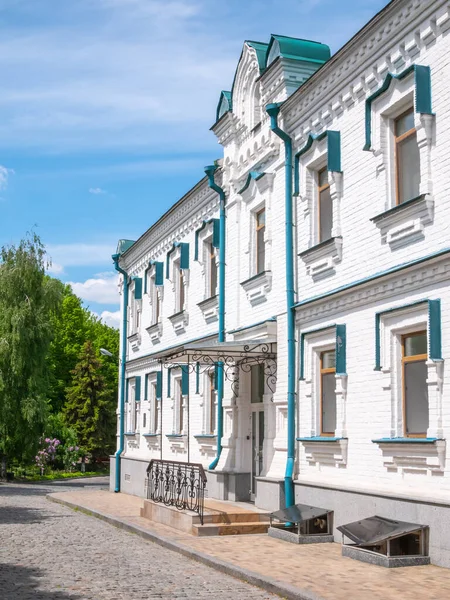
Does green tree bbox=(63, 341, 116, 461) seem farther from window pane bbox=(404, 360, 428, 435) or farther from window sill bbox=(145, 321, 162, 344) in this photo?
window pane bbox=(404, 360, 428, 435)

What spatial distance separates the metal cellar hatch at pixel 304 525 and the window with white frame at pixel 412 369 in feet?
6.42

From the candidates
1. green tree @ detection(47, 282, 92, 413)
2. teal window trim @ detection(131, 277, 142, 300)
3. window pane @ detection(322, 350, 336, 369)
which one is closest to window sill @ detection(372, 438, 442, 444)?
window pane @ detection(322, 350, 336, 369)

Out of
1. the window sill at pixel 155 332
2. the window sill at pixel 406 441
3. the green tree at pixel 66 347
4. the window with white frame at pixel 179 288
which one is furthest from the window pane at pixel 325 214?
the green tree at pixel 66 347

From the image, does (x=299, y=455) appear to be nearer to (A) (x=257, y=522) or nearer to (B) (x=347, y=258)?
(A) (x=257, y=522)

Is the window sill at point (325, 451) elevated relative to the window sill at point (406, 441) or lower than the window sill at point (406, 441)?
lower

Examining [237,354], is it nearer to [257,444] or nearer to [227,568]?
[257,444]

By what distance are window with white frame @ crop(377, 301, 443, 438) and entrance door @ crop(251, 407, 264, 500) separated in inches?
215

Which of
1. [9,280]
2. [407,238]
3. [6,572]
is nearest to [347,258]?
[407,238]

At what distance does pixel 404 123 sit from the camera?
11.8 metres

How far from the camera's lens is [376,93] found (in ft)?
39.4

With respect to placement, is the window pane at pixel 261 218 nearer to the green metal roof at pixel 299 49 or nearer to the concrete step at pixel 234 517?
the green metal roof at pixel 299 49

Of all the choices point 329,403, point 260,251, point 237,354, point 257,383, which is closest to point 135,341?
point 257,383

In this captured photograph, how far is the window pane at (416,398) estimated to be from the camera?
36.0 ft

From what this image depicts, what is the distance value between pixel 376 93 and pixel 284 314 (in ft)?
14.9
